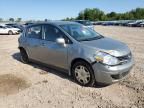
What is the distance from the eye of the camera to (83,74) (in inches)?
206

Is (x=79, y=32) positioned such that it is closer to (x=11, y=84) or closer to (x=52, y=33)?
(x=52, y=33)

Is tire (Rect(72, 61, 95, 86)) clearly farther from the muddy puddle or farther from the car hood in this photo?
the muddy puddle

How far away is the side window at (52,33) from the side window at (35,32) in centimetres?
37

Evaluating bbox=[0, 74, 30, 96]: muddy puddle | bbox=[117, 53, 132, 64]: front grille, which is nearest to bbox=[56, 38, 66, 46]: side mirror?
bbox=[0, 74, 30, 96]: muddy puddle

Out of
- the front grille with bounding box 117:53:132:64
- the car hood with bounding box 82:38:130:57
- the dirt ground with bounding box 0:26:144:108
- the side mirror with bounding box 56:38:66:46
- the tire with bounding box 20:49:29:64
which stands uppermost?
the side mirror with bounding box 56:38:66:46

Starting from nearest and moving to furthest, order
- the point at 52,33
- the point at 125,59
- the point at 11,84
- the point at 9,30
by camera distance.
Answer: the point at 125,59 < the point at 11,84 < the point at 52,33 < the point at 9,30

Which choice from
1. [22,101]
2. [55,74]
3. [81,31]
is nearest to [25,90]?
[22,101]

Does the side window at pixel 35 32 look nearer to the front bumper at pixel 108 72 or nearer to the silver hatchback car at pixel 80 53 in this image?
the silver hatchback car at pixel 80 53

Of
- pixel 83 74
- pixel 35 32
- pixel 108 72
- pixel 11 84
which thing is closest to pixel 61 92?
pixel 83 74

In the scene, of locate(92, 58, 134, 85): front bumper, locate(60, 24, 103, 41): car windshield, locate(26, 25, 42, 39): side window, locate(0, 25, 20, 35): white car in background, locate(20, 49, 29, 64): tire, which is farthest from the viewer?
locate(0, 25, 20, 35): white car in background

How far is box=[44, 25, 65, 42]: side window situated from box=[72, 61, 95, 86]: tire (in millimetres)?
1090

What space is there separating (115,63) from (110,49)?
1.26 ft

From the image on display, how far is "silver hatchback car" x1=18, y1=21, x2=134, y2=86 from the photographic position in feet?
15.8

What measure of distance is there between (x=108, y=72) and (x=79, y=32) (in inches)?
71.3
